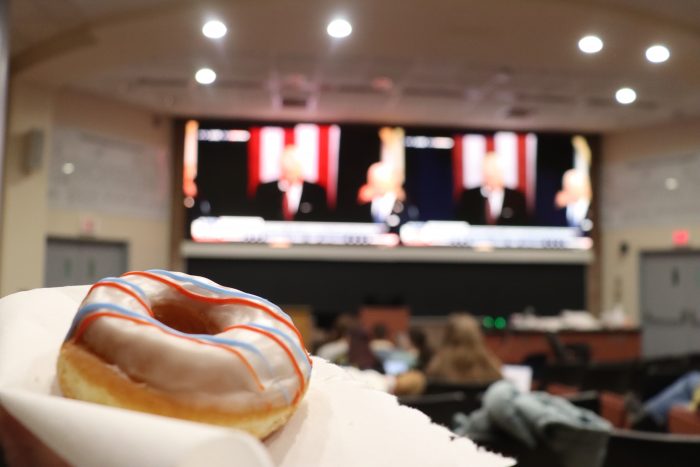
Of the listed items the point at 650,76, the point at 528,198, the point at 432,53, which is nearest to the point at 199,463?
the point at 432,53

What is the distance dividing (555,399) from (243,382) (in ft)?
8.60

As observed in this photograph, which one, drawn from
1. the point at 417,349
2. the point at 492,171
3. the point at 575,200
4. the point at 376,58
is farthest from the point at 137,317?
the point at 575,200

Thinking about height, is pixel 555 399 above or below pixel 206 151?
below

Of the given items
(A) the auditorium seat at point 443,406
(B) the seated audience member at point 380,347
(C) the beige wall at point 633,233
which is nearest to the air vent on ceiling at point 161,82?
(B) the seated audience member at point 380,347

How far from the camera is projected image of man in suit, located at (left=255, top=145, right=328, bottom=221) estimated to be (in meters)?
10.5

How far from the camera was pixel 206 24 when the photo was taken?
6520 mm

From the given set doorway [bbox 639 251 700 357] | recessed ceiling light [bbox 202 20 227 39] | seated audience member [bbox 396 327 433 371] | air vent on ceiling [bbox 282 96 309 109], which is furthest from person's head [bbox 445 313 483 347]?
doorway [bbox 639 251 700 357]

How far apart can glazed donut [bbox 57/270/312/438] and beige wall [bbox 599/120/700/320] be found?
1096 cm

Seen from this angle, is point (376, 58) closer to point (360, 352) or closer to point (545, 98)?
point (545, 98)

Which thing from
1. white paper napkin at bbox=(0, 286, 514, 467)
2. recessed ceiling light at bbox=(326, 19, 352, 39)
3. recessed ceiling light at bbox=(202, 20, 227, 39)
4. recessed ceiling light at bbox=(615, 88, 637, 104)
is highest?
recessed ceiling light at bbox=(326, 19, 352, 39)

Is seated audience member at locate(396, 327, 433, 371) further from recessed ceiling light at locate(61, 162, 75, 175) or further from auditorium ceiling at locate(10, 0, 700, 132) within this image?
recessed ceiling light at locate(61, 162, 75, 175)

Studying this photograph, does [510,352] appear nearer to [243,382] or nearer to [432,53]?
[432,53]

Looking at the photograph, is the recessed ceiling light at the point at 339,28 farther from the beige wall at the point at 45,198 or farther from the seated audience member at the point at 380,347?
the beige wall at the point at 45,198

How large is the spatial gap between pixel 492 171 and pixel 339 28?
4.95 m
